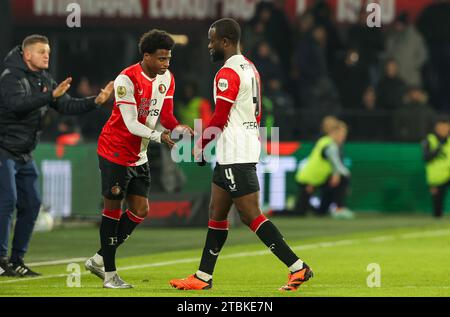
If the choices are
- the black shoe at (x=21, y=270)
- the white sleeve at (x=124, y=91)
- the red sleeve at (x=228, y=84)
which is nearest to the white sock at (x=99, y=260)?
the black shoe at (x=21, y=270)

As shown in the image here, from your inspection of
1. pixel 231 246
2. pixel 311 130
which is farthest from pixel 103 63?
pixel 231 246

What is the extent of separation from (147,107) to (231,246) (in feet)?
19.0

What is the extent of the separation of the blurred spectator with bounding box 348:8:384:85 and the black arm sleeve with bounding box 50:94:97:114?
13158mm

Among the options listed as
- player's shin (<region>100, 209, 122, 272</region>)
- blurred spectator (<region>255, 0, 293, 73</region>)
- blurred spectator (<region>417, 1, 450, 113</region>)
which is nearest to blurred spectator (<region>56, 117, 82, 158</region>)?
blurred spectator (<region>255, 0, 293, 73</region>)

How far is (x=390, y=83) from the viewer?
83.3 ft

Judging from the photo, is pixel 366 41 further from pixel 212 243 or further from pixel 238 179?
pixel 238 179

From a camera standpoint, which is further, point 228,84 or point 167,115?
point 167,115

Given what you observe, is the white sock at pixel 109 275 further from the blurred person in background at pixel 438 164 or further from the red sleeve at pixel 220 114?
the blurred person in background at pixel 438 164

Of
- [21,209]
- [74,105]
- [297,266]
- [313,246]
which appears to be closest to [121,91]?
[74,105]

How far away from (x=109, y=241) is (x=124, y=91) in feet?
4.22

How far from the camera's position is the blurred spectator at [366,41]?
2572 cm

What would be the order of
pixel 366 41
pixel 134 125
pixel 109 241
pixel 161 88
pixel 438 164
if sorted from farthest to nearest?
1. pixel 366 41
2. pixel 438 164
3. pixel 161 88
4. pixel 109 241
5. pixel 134 125

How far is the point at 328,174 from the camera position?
938 inches

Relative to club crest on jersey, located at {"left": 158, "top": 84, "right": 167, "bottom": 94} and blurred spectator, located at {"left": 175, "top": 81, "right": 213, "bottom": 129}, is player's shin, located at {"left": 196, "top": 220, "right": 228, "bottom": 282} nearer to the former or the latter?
club crest on jersey, located at {"left": 158, "top": 84, "right": 167, "bottom": 94}
